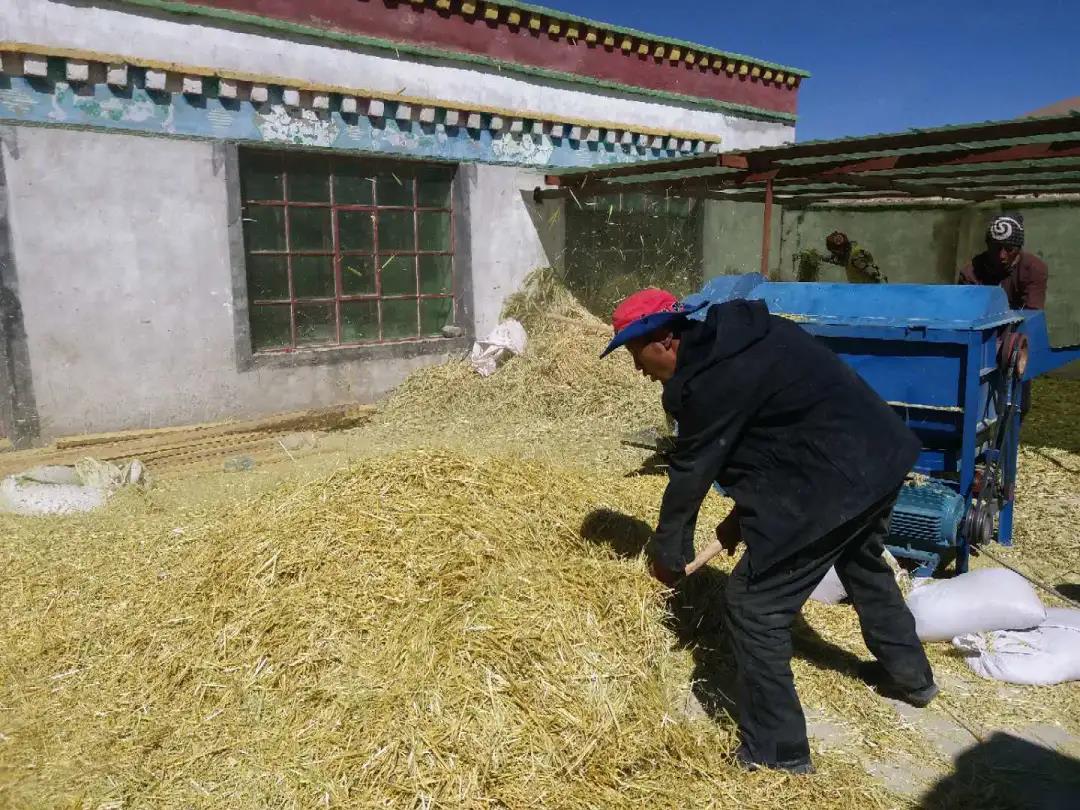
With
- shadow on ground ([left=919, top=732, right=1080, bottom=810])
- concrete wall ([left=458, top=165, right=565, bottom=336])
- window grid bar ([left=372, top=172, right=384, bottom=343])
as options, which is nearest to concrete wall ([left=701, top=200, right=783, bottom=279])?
concrete wall ([left=458, top=165, right=565, bottom=336])

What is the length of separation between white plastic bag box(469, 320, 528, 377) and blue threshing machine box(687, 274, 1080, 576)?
4775 mm

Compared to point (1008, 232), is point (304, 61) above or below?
above

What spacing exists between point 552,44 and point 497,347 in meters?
3.95

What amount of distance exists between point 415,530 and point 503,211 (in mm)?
6834

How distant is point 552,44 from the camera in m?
9.66

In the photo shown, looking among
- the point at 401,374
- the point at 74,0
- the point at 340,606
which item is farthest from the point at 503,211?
the point at 340,606

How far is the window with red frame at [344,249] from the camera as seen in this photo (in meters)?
7.71

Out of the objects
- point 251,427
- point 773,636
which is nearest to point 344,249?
point 251,427

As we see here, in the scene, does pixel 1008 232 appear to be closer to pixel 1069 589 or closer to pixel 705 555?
pixel 1069 589

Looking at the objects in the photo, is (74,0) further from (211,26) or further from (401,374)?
A: (401,374)

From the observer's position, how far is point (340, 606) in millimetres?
2961

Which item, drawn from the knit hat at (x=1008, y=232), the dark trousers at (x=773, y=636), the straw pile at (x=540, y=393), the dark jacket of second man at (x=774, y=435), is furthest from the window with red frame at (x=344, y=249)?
the dark trousers at (x=773, y=636)

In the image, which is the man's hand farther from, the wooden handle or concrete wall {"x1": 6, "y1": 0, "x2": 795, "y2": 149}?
concrete wall {"x1": 6, "y1": 0, "x2": 795, "y2": 149}

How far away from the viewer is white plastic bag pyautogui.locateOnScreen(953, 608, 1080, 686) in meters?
3.37
